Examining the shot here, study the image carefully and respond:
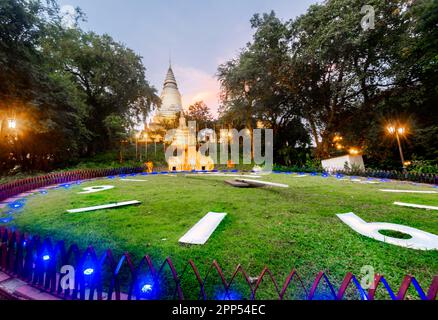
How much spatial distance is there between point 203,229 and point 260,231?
111cm

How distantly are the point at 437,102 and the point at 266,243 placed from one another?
17.7m

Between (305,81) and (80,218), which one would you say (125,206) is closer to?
(80,218)

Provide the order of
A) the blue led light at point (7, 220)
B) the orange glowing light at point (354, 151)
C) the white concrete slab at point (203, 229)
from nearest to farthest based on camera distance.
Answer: the white concrete slab at point (203, 229)
the blue led light at point (7, 220)
the orange glowing light at point (354, 151)

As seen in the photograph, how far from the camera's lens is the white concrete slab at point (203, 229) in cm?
334

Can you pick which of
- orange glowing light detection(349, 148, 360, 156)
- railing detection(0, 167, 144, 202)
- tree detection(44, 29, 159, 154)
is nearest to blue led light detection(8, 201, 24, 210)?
railing detection(0, 167, 144, 202)

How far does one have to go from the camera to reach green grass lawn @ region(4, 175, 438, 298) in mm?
2631

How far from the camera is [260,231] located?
146 inches

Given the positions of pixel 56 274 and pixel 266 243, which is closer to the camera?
pixel 56 274

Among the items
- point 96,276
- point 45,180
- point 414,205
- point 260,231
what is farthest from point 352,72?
point 45,180

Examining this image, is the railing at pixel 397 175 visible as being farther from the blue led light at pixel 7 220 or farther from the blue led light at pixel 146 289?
the blue led light at pixel 7 220

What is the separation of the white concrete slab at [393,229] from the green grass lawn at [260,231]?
0.18 meters

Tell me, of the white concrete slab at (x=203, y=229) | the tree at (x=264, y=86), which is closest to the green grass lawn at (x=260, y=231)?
the white concrete slab at (x=203, y=229)

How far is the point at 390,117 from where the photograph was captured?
14062 mm

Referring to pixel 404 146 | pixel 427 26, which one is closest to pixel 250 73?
pixel 427 26
